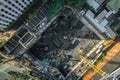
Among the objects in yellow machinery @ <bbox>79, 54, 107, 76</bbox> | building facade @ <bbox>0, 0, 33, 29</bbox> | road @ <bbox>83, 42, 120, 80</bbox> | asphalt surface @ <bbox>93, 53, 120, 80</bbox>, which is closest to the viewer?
building facade @ <bbox>0, 0, 33, 29</bbox>

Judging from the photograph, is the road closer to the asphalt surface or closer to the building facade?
the asphalt surface

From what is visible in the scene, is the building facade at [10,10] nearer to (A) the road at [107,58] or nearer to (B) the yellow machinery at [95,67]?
(B) the yellow machinery at [95,67]

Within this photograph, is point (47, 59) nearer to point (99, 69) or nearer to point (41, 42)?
point (41, 42)

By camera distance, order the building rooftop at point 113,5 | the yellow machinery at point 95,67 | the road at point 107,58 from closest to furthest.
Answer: the building rooftop at point 113,5
the yellow machinery at point 95,67
the road at point 107,58

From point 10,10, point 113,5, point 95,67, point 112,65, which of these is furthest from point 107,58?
point 10,10

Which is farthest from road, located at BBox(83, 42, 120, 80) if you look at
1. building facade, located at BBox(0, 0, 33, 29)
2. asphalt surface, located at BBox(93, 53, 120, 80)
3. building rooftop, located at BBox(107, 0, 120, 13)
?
building facade, located at BBox(0, 0, 33, 29)

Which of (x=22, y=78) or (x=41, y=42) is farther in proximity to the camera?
(x=41, y=42)

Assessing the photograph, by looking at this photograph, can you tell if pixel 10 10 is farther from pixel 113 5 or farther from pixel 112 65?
pixel 112 65

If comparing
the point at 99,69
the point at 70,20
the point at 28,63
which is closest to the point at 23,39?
the point at 28,63

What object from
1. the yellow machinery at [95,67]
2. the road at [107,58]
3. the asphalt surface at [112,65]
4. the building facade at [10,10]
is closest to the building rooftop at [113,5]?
the road at [107,58]
